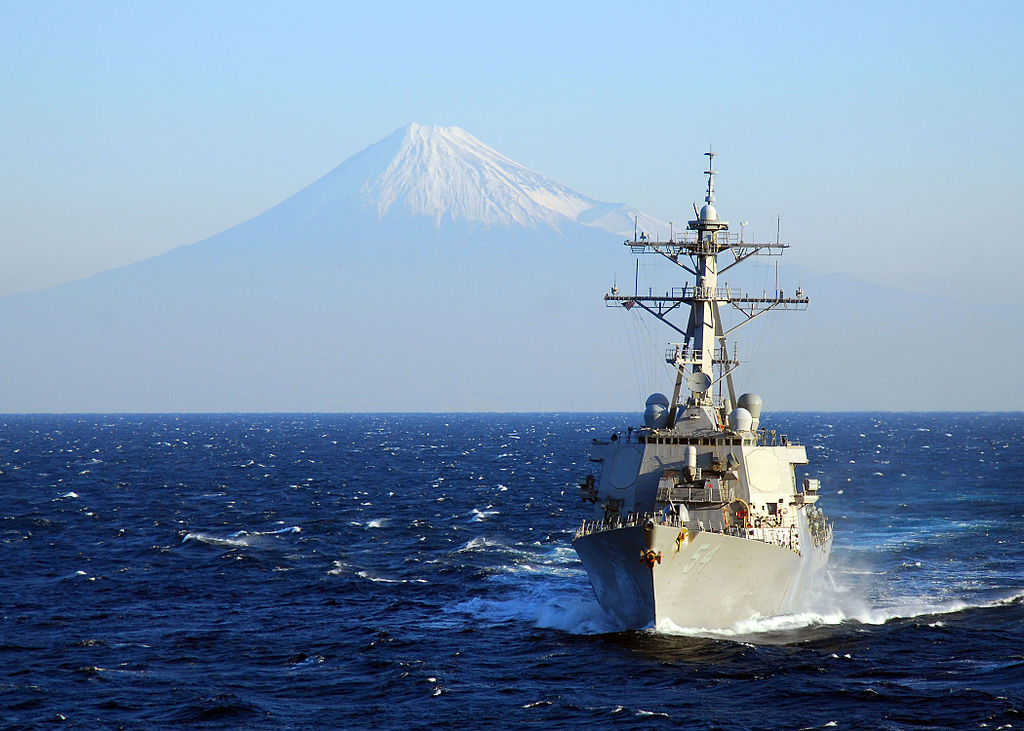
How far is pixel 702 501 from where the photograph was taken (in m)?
36.3

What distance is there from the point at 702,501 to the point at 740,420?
3686mm

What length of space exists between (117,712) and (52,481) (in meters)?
68.8

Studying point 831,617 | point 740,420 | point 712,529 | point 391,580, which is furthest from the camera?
point 391,580

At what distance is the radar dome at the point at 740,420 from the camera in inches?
1516

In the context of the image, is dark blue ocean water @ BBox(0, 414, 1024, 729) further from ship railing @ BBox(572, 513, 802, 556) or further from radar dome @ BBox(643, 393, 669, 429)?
radar dome @ BBox(643, 393, 669, 429)

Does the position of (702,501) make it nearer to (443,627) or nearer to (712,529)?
(712,529)

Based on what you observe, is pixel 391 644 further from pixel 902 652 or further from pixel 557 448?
pixel 557 448

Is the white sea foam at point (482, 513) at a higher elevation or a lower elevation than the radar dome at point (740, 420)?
lower

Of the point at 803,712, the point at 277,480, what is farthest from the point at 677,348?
the point at 277,480

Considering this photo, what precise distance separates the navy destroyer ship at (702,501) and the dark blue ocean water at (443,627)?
1.19 metres

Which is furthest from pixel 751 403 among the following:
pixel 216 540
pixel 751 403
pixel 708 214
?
pixel 216 540

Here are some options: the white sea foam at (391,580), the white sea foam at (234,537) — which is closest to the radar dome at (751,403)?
the white sea foam at (391,580)

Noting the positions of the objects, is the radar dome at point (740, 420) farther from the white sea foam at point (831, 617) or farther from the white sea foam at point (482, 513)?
the white sea foam at point (482, 513)

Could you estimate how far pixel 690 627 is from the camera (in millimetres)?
34781
